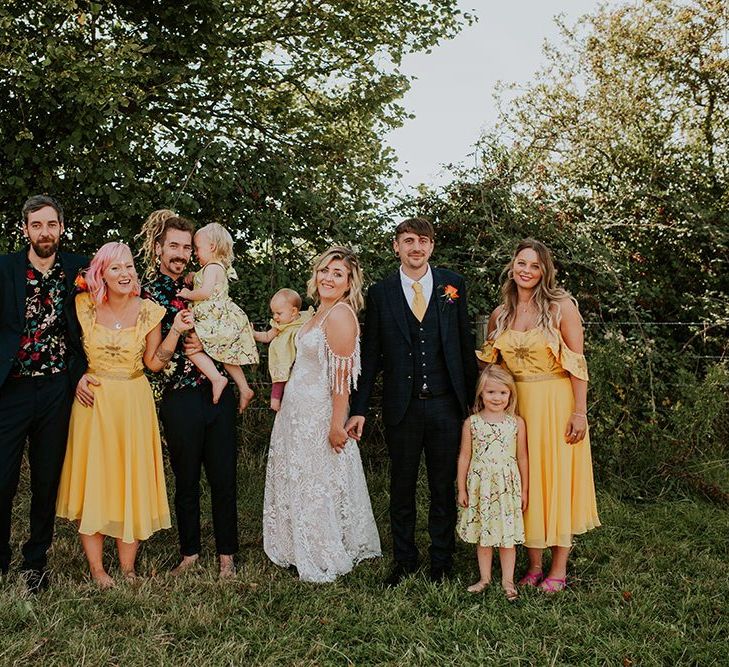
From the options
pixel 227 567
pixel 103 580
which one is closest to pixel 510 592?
pixel 227 567

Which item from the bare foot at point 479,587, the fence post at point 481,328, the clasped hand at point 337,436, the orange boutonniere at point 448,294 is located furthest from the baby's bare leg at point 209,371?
the fence post at point 481,328

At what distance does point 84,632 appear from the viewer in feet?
12.2

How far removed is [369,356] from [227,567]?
4.93ft

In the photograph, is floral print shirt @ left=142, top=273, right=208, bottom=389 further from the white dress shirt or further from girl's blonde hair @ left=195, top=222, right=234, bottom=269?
the white dress shirt

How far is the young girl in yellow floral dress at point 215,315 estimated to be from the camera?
4.55 m

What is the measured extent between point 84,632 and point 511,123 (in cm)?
1006

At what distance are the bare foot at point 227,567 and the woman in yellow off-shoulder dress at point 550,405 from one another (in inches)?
67.3

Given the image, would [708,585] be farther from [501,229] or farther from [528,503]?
[501,229]

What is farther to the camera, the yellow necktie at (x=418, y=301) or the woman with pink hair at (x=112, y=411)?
the yellow necktie at (x=418, y=301)

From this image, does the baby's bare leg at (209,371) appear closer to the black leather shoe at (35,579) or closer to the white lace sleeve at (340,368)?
the white lace sleeve at (340,368)

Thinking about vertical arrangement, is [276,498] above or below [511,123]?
below

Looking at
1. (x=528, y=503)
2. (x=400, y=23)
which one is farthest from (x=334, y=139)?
(x=528, y=503)

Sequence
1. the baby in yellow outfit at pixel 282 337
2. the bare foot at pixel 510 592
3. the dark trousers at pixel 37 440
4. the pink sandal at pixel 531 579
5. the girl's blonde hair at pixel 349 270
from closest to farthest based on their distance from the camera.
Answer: the bare foot at pixel 510 592 < the dark trousers at pixel 37 440 < the pink sandal at pixel 531 579 < the girl's blonde hair at pixel 349 270 < the baby in yellow outfit at pixel 282 337

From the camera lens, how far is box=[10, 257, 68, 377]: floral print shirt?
14.4ft
